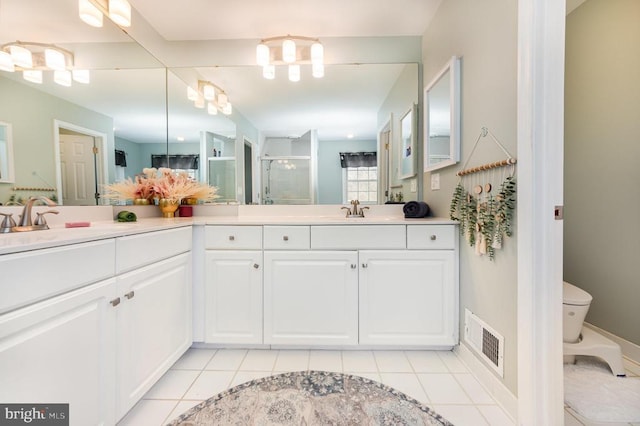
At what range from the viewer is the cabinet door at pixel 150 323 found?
44.6 inches

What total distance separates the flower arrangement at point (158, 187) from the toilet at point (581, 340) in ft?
8.29

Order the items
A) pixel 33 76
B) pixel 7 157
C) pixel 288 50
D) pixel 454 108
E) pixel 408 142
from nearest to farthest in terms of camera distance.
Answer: pixel 7 157 < pixel 33 76 < pixel 454 108 < pixel 288 50 < pixel 408 142

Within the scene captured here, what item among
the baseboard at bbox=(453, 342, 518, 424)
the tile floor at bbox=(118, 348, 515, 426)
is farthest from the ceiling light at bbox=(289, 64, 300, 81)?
the baseboard at bbox=(453, 342, 518, 424)

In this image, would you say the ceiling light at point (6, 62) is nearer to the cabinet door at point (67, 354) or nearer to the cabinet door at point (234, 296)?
the cabinet door at point (67, 354)

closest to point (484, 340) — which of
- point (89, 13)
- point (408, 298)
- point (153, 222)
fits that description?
point (408, 298)

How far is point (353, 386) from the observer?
1422mm

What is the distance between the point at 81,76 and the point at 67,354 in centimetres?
150

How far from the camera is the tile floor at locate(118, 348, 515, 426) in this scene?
127cm

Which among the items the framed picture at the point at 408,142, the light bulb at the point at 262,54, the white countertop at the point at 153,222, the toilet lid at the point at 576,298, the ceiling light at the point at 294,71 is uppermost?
the light bulb at the point at 262,54

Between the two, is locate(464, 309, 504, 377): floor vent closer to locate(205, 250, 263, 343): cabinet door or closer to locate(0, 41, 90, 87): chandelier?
locate(205, 250, 263, 343): cabinet door

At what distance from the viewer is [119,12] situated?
5.40ft

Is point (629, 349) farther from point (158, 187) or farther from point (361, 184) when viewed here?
point (158, 187)

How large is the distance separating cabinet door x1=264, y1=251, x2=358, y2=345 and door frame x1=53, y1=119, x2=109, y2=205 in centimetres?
111

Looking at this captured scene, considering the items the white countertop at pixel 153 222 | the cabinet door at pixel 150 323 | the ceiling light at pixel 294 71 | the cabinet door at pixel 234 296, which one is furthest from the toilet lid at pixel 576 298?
the ceiling light at pixel 294 71
